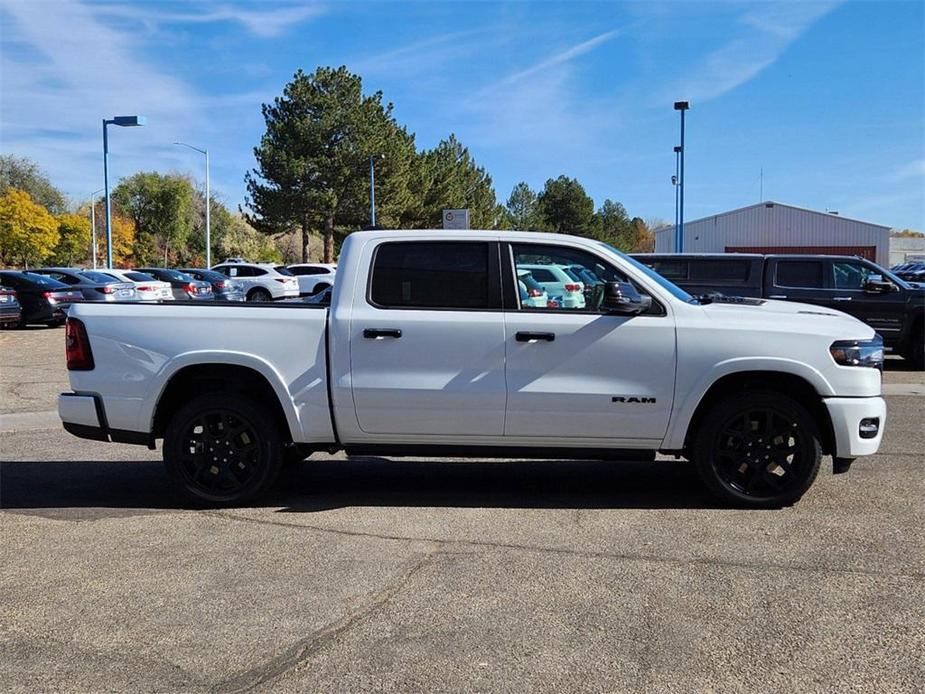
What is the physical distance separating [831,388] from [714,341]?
0.81 meters

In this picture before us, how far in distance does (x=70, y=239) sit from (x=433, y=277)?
61311 mm

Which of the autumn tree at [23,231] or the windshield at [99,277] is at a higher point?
the autumn tree at [23,231]

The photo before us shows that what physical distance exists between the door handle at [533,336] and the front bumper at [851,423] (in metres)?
1.83

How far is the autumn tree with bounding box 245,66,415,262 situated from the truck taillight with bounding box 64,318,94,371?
42876mm

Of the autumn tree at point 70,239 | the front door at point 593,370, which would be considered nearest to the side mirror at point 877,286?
the front door at point 593,370

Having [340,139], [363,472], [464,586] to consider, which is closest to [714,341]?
[464,586]

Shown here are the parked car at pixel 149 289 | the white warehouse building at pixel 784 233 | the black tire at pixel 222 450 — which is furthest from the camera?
the white warehouse building at pixel 784 233

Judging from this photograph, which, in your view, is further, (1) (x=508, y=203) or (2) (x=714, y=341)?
(1) (x=508, y=203)

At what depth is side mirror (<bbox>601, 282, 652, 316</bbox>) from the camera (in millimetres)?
5496

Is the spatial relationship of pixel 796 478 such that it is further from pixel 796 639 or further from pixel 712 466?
pixel 796 639

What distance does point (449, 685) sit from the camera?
Answer: 3.40m

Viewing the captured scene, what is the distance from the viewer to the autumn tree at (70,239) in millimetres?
60156

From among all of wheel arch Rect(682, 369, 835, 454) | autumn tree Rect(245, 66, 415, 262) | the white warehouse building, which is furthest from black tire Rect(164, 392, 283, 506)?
the white warehouse building

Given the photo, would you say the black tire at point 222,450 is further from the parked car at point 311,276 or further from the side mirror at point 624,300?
the parked car at point 311,276
